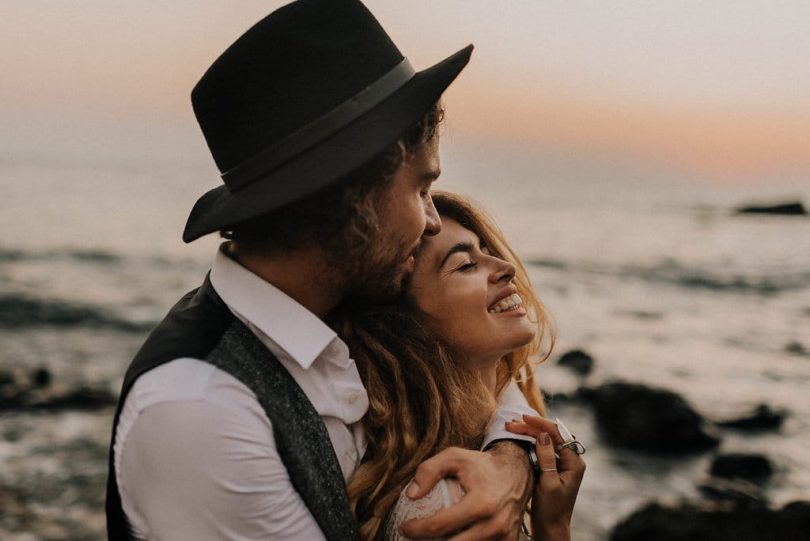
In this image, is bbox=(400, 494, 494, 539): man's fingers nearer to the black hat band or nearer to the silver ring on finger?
the silver ring on finger

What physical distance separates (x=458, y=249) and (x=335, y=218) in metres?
1.09

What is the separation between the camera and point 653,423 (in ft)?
25.7

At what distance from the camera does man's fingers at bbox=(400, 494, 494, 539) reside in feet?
7.09

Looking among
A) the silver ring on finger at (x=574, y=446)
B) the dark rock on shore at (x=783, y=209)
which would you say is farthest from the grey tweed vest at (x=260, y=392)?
the dark rock on shore at (x=783, y=209)

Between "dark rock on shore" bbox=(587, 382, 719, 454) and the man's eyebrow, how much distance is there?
5.38m

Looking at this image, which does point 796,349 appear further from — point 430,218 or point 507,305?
point 430,218

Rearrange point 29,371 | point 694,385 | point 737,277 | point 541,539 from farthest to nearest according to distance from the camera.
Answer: point 737,277 < point 694,385 < point 29,371 < point 541,539

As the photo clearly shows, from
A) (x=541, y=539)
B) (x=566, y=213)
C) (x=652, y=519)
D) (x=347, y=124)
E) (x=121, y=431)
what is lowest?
(x=566, y=213)

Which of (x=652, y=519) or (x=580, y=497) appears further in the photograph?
(x=580, y=497)

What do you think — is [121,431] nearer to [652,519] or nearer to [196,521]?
[196,521]

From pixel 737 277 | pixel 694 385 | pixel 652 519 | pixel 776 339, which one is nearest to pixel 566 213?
pixel 737 277

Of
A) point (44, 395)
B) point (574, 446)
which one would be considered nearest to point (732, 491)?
point (574, 446)

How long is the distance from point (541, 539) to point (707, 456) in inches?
A: 229

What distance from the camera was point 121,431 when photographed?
1.84m
